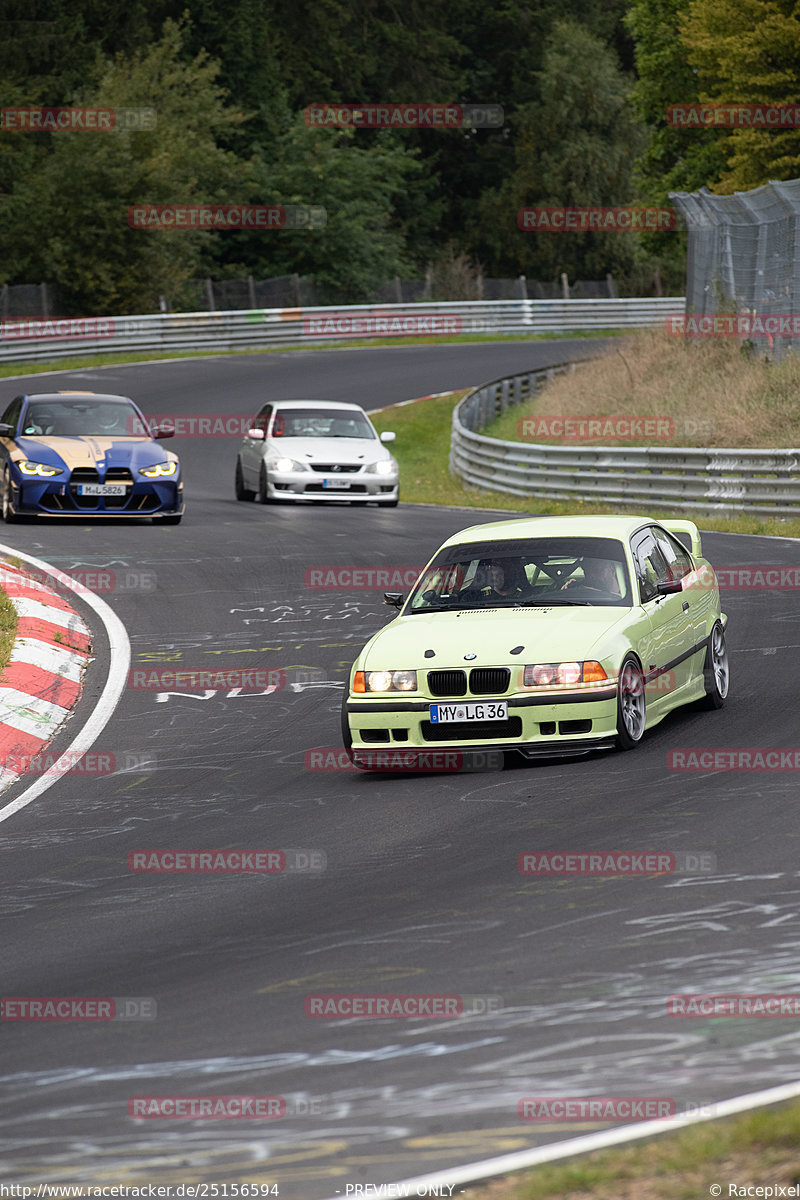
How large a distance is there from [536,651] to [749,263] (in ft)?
66.7

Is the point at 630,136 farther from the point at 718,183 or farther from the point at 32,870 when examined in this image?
the point at 32,870

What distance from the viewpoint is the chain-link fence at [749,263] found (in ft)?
87.4

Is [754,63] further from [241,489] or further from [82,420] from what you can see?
[82,420]

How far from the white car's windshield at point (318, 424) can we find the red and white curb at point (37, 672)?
1046cm

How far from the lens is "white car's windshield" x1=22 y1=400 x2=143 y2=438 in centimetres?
2141

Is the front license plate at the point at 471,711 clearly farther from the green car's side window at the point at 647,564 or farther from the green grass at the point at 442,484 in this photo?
the green grass at the point at 442,484

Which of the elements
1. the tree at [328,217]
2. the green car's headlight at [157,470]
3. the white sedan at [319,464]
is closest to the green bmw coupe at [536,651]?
the green car's headlight at [157,470]

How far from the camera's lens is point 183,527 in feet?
69.9

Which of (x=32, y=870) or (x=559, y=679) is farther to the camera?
(x=559, y=679)

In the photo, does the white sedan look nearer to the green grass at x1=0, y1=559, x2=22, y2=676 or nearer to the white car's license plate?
the white car's license plate

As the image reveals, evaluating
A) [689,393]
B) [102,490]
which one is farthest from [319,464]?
[689,393]

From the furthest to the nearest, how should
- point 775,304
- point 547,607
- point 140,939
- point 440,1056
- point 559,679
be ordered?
point 775,304, point 547,607, point 559,679, point 140,939, point 440,1056

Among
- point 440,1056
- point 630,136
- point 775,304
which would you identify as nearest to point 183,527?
point 775,304

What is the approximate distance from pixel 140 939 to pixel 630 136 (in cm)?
7116
